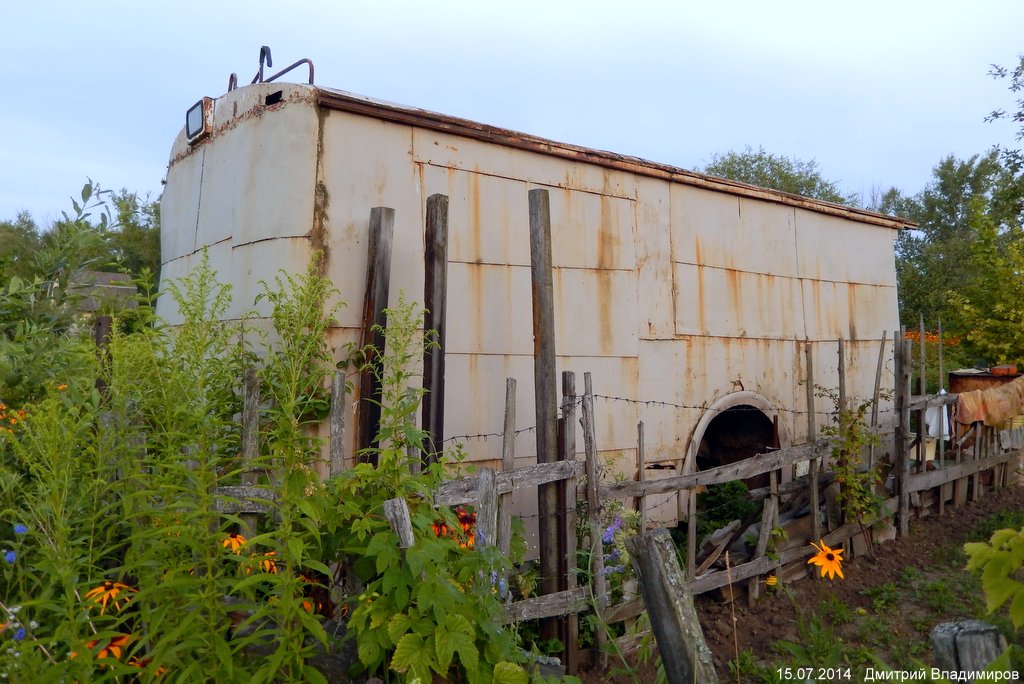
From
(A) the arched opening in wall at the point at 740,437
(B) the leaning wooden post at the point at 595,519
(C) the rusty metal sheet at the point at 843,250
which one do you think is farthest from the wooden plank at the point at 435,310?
(C) the rusty metal sheet at the point at 843,250

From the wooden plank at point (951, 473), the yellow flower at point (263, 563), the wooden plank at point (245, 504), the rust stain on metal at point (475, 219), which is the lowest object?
the wooden plank at point (951, 473)

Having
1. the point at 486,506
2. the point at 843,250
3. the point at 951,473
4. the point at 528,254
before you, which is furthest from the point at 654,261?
the point at 951,473

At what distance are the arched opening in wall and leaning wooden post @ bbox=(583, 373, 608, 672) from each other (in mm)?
3326

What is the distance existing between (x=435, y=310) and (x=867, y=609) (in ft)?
14.5

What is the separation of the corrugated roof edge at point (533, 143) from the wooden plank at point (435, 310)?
2.29ft

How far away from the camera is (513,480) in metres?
4.71

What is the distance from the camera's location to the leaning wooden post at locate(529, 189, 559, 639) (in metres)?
5.08

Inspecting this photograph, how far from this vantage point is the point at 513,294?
19.9ft

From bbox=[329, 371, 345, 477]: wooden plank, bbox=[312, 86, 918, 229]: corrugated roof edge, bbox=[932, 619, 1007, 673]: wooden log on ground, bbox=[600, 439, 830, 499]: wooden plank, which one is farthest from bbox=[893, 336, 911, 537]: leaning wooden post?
bbox=[329, 371, 345, 477]: wooden plank

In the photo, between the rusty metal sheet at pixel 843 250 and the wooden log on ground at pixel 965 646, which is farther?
the rusty metal sheet at pixel 843 250

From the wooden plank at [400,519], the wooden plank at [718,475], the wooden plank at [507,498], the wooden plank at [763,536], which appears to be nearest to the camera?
the wooden plank at [400,519]

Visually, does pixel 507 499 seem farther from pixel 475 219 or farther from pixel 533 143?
pixel 533 143

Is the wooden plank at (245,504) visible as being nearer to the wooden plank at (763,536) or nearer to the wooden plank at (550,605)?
the wooden plank at (550,605)

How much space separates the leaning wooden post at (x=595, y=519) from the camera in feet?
16.4
